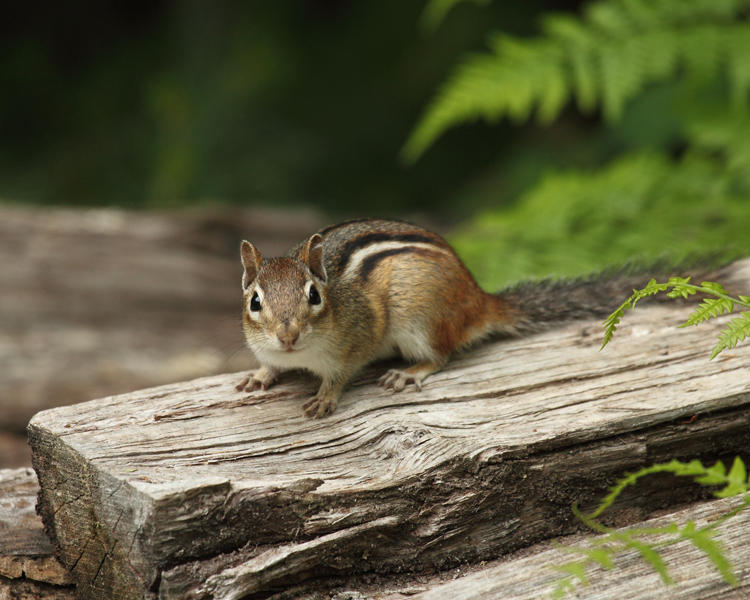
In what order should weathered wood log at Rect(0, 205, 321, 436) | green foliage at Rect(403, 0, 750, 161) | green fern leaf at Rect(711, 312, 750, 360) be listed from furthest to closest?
weathered wood log at Rect(0, 205, 321, 436) < green foliage at Rect(403, 0, 750, 161) < green fern leaf at Rect(711, 312, 750, 360)

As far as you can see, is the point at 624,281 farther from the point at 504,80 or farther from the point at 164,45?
the point at 164,45

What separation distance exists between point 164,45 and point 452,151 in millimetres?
2659

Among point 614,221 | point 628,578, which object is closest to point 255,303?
point 628,578

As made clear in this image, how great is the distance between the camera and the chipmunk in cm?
254

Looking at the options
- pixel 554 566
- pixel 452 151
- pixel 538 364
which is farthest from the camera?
pixel 452 151

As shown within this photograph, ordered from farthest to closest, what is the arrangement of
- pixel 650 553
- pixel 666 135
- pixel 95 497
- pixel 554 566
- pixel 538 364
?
1. pixel 666 135
2. pixel 538 364
3. pixel 95 497
4. pixel 554 566
5. pixel 650 553

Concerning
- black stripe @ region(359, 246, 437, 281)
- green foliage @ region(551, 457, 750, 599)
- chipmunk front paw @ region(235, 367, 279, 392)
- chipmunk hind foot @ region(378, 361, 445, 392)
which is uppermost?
black stripe @ region(359, 246, 437, 281)

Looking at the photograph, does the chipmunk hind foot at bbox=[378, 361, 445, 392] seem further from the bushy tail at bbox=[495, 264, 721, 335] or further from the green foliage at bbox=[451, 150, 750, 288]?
the green foliage at bbox=[451, 150, 750, 288]

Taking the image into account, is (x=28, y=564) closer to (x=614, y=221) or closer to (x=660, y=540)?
(x=660, y=540)

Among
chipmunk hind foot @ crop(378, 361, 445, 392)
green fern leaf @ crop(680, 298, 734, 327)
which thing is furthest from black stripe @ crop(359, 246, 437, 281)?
green fern leaf @ crop(680, 298, 734, 327)

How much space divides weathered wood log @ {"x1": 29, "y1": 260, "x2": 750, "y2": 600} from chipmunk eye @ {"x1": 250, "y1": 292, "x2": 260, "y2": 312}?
0.28 meters

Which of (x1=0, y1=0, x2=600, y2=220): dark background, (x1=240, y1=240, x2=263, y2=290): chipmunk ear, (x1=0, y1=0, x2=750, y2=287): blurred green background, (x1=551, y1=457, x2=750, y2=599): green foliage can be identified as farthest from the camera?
(x1=0, y1=0, x2=600, y2=220): dark background

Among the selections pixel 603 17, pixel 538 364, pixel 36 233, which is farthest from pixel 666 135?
pixel 36 233

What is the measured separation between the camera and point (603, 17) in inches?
156
